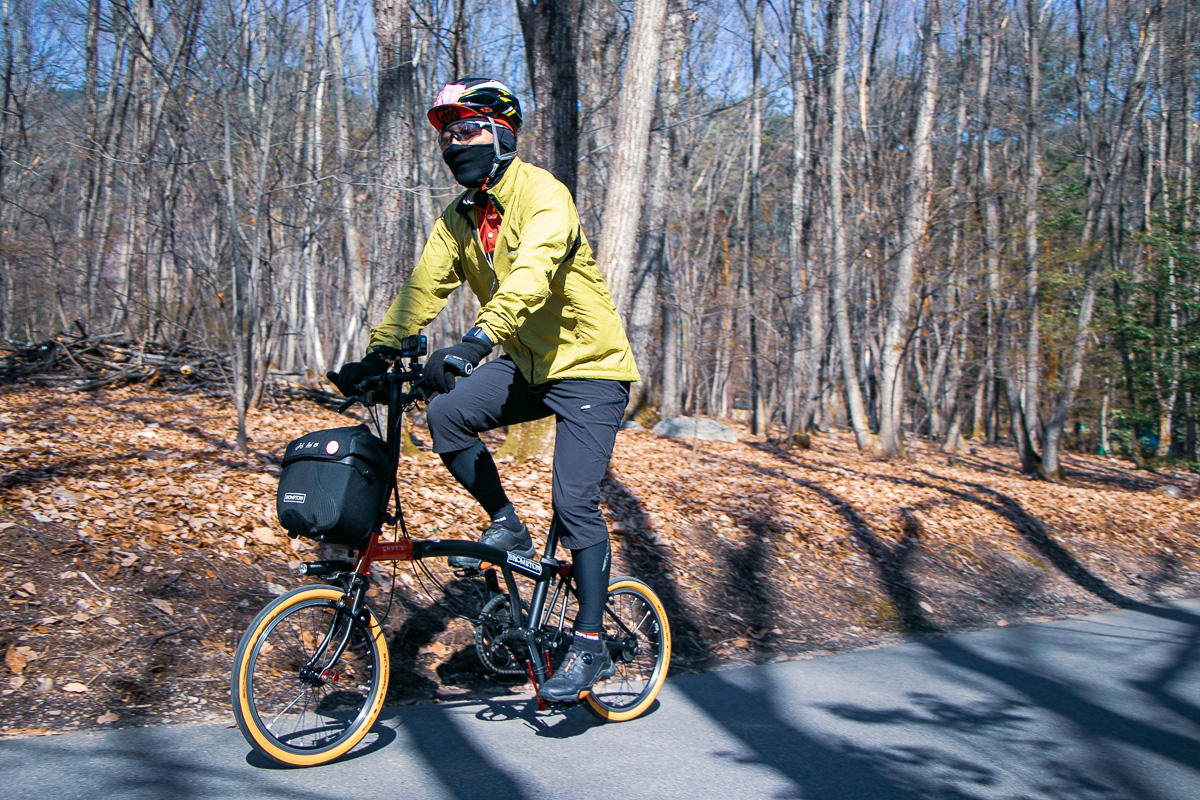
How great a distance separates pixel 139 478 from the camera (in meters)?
6.04

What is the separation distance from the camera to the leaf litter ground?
3.95 m

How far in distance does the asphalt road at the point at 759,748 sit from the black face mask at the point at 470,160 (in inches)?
89.3

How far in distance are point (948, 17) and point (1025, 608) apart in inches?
549

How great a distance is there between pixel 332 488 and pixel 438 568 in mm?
2270

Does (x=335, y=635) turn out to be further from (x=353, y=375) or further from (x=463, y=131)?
(x=463, y=131)

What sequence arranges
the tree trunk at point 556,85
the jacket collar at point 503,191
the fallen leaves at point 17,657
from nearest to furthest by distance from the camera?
the jacket collar at point 503,191, the fallen leaves at point 17,657, the tree trunk at point 556,85

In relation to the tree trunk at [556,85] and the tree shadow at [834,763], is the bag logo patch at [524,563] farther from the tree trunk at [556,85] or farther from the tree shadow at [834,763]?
the tree trunk at [556,85]

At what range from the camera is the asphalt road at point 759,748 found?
2969mm

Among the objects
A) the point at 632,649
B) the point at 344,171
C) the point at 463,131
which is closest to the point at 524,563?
the point at 632,649

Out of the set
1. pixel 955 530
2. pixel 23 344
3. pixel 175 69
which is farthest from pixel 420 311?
pixel 23 344

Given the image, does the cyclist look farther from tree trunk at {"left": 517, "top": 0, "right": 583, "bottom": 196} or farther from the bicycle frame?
tree trunk at {"left": 517, "top": 0, "right": 583, "bottom": 196}

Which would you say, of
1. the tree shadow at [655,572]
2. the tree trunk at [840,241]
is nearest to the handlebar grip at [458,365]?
the tree shadow at [655,572]

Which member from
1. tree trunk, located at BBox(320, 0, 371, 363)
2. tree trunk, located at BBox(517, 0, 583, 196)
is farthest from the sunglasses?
tree trunk, located at BBox(320, 0, 371, 363)

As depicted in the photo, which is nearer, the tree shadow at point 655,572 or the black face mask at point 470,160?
the black face mask at point 470,160
